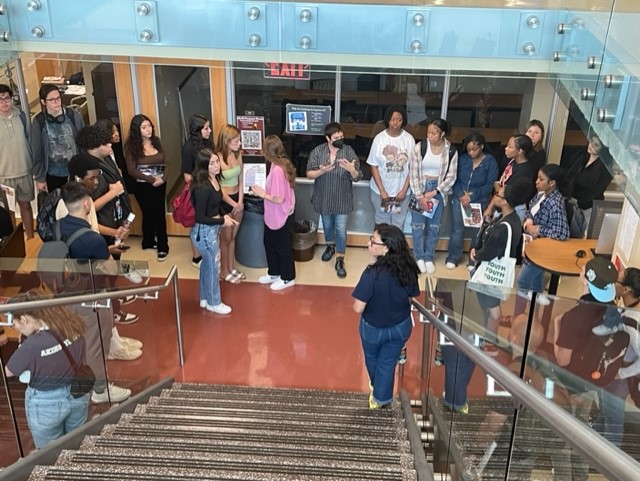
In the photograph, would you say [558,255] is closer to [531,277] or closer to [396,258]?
[531,277]

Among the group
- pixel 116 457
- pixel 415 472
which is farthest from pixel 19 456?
pixel 415 472

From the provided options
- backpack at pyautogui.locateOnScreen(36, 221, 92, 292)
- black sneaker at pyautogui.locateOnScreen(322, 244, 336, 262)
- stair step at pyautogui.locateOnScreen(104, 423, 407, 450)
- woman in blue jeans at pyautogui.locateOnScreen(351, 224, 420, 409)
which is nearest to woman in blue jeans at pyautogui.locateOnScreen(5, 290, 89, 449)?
backpack at pyautogui.locateOnScreen(36, 221, 92, 292)

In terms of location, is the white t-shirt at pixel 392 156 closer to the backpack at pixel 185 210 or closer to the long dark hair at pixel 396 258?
the backpack at pixel 185 210

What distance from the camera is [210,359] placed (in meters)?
6.71

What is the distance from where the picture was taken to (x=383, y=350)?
17.1 ft

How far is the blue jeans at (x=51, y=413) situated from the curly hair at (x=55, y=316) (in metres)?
0.35

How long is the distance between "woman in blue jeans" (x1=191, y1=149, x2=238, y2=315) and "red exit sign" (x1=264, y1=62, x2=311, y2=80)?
1322mm

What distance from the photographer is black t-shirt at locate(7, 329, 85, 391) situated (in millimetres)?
4043

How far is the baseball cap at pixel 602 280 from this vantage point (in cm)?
488

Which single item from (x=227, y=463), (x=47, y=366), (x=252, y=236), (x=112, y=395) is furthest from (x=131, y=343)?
(x=252, y=236)

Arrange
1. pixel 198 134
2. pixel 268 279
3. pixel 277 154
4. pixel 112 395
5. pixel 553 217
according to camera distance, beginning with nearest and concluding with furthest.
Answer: pixel 112 395
pixel 553 217
pixel 277 154
pixel 198 134
pixel 268 279

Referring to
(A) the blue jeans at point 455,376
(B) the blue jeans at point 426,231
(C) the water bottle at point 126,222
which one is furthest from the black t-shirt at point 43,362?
(B) the blue jeans at point 426,231

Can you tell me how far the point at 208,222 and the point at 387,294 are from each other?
244cm

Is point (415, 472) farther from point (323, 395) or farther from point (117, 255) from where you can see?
point (117, 255)
